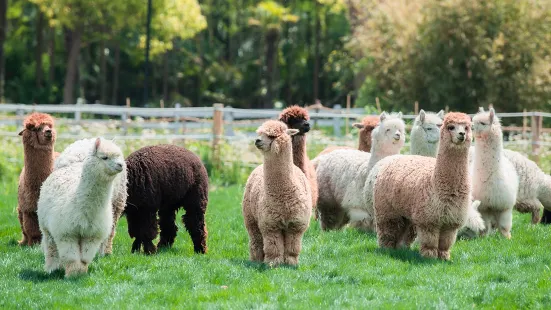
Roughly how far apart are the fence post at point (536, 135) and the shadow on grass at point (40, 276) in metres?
10.6

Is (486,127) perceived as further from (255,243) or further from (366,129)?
(255,243)

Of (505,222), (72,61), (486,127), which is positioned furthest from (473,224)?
(72,61)

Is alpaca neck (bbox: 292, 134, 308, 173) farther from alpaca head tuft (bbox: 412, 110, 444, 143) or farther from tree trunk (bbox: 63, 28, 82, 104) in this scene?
tree trunk (bbox: 63, 28, 82, 104)

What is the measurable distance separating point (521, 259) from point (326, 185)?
10.7 feet

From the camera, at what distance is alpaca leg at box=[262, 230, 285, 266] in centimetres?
821

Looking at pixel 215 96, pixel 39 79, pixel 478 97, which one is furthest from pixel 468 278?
pixel 215 96

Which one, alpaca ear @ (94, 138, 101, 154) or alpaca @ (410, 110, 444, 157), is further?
alpaca @ (410, 110, 444, 157)

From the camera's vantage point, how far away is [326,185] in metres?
11.5

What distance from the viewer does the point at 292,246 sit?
831cm

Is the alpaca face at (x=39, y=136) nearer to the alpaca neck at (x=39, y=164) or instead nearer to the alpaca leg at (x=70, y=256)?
the alpaca neck at (x=39, y=164)

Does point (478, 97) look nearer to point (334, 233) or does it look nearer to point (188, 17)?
point (188, 17)

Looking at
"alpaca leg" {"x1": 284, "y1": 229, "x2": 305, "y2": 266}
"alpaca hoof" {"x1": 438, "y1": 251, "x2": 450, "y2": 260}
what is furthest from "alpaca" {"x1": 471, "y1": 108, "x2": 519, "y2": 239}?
"alpaca leg" {"x1": 284, "y1": 229, "x2": 305, "y2": 266}

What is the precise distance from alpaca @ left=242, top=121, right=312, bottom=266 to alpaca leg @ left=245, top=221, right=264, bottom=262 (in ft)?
0.76

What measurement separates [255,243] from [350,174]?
287 centimetres
